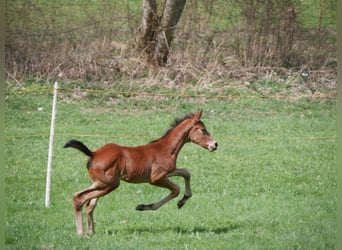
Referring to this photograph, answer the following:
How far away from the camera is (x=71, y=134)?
7.98 metres

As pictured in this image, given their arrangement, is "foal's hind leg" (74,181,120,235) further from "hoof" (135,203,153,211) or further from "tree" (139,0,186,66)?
"tree" (139,0,186,66)

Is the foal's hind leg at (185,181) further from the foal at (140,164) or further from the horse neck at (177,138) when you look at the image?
the horse neck at (177,138)

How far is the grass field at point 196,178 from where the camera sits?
5496mm

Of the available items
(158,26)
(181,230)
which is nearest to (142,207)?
(181,230)

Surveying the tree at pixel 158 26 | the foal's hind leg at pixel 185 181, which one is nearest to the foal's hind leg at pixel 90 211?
the foal's hind leg at pixel 185 181

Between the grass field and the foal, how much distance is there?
0.31 meters

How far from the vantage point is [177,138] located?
5.38 metres

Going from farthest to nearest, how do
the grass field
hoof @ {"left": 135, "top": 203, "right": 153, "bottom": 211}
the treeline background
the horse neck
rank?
the treeline background
the grass field
the horse neck
hoof @ {"left": 135, "top": 203, "right": 153, "bottom": 211}

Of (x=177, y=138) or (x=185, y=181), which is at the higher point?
(x=177, y=138)

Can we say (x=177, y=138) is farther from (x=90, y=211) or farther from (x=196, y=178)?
(x=196, y=178)

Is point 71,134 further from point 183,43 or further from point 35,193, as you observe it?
point 183,43

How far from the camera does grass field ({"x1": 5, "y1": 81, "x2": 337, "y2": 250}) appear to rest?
5496mm

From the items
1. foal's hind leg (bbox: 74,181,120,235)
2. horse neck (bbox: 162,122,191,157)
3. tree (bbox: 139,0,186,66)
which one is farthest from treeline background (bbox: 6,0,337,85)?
foal's hind leg (bbox: 74,181,120,235)

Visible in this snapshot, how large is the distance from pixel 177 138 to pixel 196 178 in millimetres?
1904
